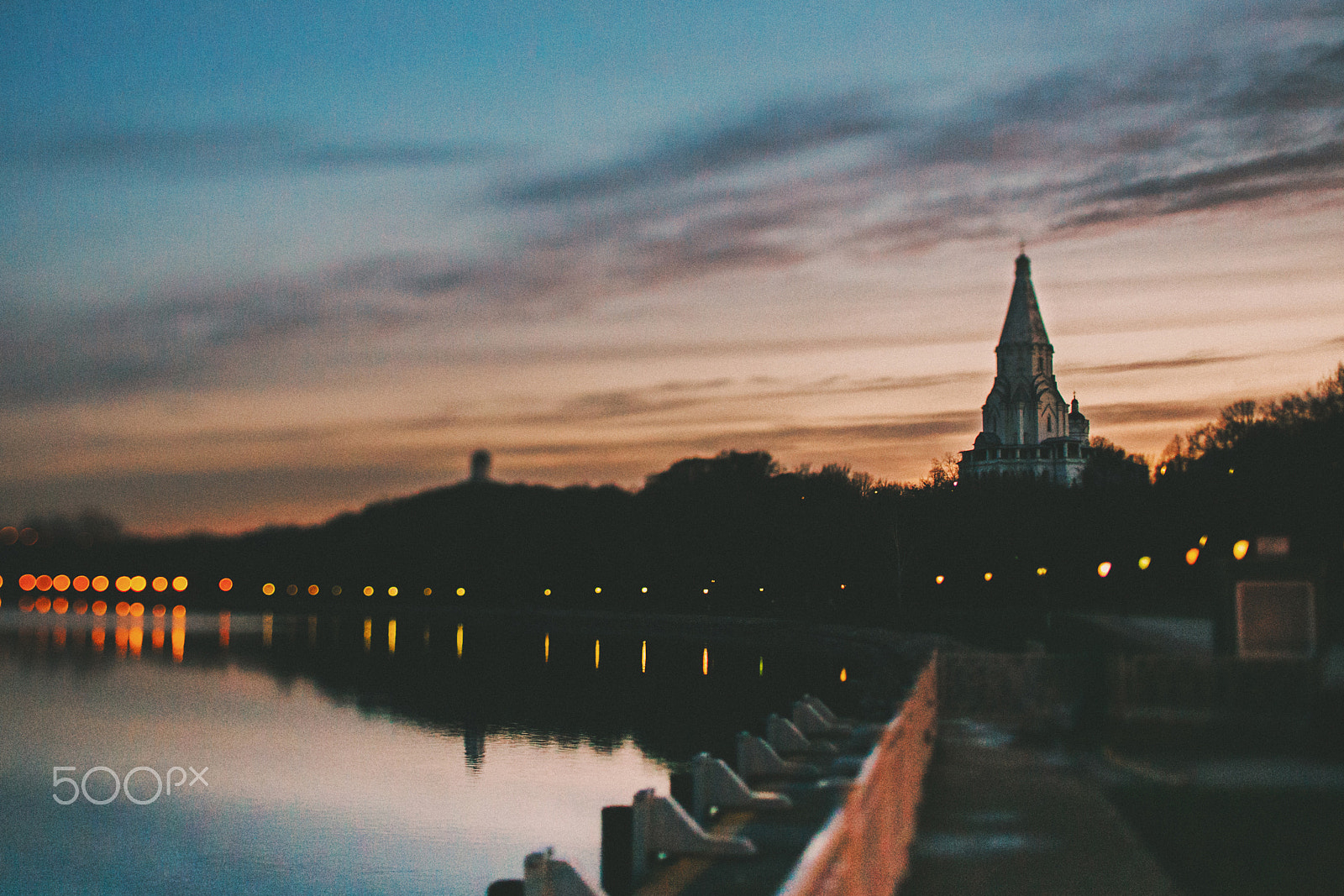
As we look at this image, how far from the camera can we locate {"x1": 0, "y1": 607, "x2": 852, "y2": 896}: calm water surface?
2888 centimetres

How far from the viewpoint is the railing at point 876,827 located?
794cm

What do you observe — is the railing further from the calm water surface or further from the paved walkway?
the calm water surface

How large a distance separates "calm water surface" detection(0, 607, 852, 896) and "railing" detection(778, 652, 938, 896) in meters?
11.2

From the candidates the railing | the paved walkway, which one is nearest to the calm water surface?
the paved walkway

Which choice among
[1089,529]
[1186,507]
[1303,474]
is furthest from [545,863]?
[1089,529]

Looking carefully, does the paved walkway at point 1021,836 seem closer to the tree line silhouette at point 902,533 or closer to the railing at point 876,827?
the railing at point 876,827

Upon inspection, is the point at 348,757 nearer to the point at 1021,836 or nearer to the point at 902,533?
the point at 1021,836

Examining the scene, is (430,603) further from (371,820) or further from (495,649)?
(371,820)

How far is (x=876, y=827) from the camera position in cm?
1148

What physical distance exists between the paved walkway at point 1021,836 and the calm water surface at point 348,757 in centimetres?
923

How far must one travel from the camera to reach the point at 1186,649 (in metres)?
36.2

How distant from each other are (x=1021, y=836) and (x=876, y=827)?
608 cm

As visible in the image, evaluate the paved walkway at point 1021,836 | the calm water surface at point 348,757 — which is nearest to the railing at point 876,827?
the paved walkway at point 1021,836

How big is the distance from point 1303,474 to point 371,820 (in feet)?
173
